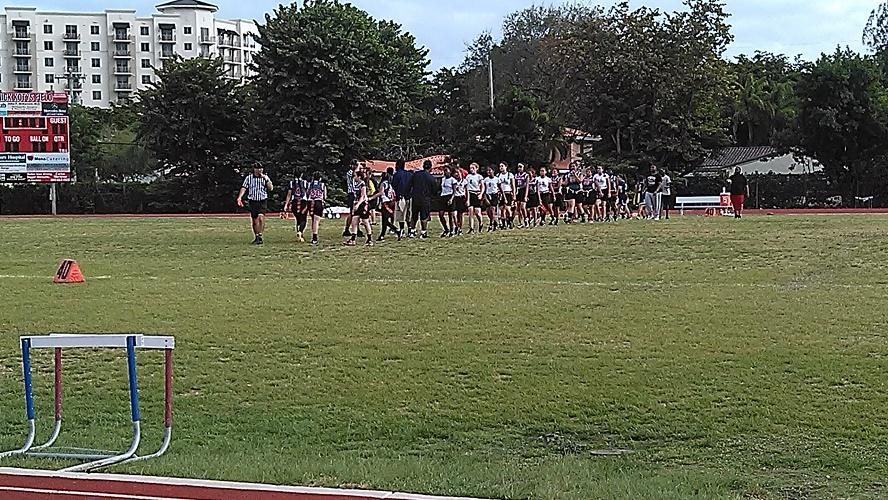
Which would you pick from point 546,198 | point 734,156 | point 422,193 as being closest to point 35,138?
point 546,198

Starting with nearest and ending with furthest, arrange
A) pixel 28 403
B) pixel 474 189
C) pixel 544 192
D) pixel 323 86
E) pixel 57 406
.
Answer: pixel 28 403, pixel 57 406, pixel 474 189, pixel 544 192, pixel 323 86

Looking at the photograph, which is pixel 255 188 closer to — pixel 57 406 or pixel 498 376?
pixel 498 376

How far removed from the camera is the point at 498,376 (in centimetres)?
998

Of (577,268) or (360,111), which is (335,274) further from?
(360,111)

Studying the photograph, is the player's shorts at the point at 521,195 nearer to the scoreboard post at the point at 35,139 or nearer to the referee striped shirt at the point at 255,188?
the referee striped shirt at the point at 255,188

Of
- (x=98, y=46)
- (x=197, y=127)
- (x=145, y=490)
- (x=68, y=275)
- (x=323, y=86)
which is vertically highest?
(x=98, y=46)

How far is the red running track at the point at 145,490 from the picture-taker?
6.15 meters

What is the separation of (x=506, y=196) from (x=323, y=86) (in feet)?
91.1

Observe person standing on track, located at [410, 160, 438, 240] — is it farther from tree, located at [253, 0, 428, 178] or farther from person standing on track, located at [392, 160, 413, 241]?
tree, located at [253, 0, 428, 178]

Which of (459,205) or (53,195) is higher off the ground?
(53,195)

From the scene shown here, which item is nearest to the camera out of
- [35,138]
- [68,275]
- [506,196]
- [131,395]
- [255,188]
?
[131,395]

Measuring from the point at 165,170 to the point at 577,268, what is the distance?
1820 inches

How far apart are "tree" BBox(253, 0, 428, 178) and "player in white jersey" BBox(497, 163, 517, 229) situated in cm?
2583

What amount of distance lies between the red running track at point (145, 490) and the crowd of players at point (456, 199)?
1847 centimetres
